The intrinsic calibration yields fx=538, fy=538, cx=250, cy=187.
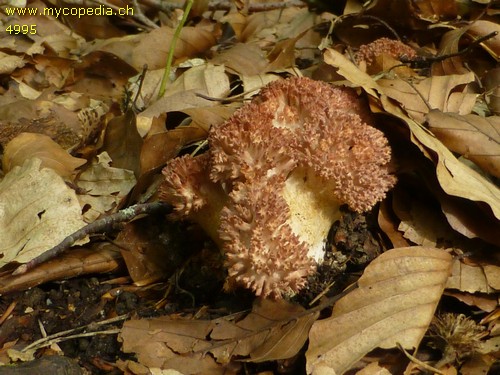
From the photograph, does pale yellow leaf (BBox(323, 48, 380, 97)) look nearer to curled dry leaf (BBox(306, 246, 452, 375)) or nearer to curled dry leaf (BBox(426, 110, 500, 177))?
curled dry leaf (BBox(426, 110, 500, 177))

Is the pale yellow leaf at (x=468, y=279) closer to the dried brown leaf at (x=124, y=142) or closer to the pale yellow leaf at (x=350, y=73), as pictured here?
the pale yellow leaf at (x=350, y=73)

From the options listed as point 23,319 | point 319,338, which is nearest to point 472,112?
point 319,338

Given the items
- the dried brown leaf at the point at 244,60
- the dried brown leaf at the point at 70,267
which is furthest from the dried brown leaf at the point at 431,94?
the dried brown leaf at the point at 70,267

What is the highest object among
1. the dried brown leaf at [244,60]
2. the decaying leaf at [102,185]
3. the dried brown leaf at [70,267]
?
the dried brown leaf at [244,60]

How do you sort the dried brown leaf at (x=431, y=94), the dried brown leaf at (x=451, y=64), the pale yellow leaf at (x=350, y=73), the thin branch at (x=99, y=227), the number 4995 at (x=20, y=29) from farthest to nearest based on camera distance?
the number 4995 at (x=20, y=29), the dried brown leaf at (x=451, y=64), the dried brown leaf at (x=431, y=94), the pale yellow leaf at (x=350, y=73), the thin branch at (x=99, y=227)

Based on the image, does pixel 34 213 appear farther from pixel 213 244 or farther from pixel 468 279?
pixel 468 279

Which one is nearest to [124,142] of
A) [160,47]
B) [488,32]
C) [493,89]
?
[160,47]
